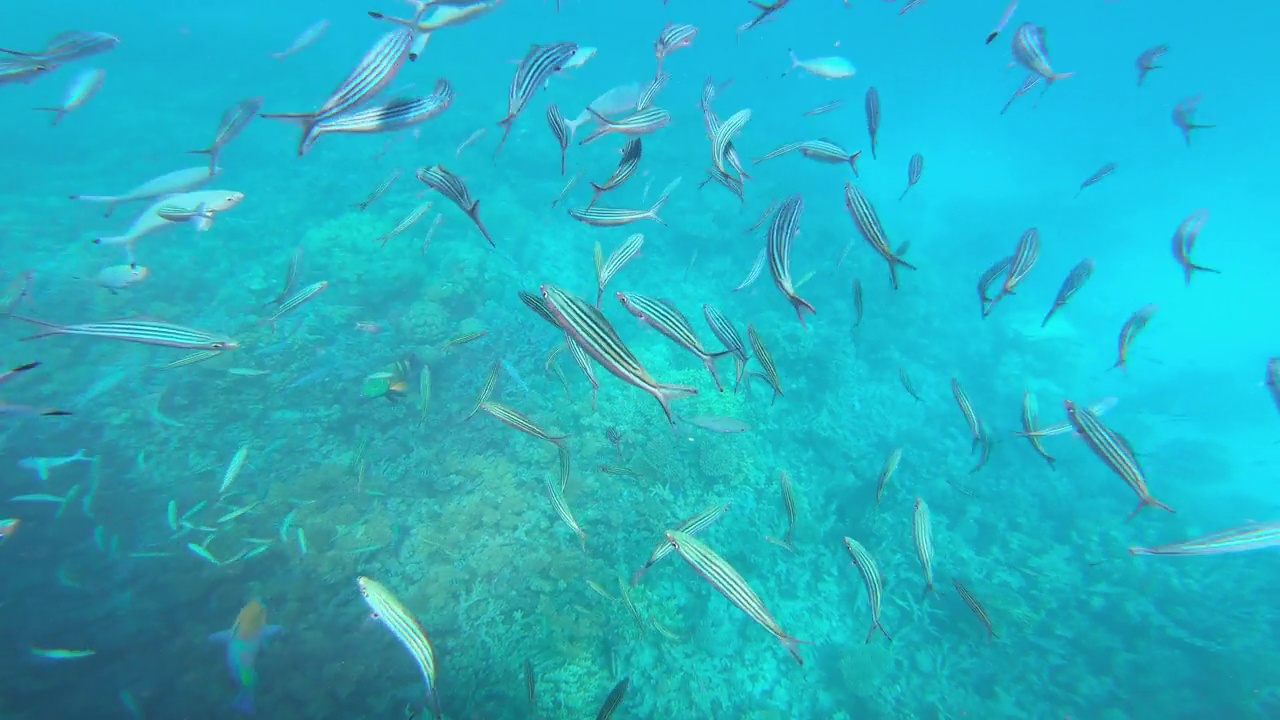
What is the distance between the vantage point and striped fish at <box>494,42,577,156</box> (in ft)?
11.1

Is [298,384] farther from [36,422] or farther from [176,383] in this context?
[36,422]

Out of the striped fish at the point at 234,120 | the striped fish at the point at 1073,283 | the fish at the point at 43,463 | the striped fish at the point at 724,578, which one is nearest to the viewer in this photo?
the striped fish at the point at 724,578

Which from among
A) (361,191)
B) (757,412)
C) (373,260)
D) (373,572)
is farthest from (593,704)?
(361,191)

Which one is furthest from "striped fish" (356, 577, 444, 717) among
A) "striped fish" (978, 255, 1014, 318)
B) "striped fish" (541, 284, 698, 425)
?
"striped fish" (978, 255, 1014, 318)

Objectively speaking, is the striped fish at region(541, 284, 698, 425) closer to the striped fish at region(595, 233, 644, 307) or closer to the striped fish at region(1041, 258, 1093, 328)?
the striped fish at region(595, 233, 644, 307)

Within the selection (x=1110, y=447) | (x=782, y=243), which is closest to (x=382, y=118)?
(x=782, y=243)

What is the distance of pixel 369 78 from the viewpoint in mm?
2969

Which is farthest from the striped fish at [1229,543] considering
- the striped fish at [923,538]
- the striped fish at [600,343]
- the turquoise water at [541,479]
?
the striped fish at [600,343]

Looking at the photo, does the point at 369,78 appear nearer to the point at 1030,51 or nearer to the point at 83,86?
the point at 83,86

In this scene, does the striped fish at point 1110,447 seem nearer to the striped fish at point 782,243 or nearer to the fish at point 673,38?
the striped fish at point 782,243

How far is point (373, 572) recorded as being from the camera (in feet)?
19.0

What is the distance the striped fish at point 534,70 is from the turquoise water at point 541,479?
5531mm

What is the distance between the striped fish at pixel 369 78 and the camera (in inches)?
113

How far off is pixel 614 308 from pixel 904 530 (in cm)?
898
